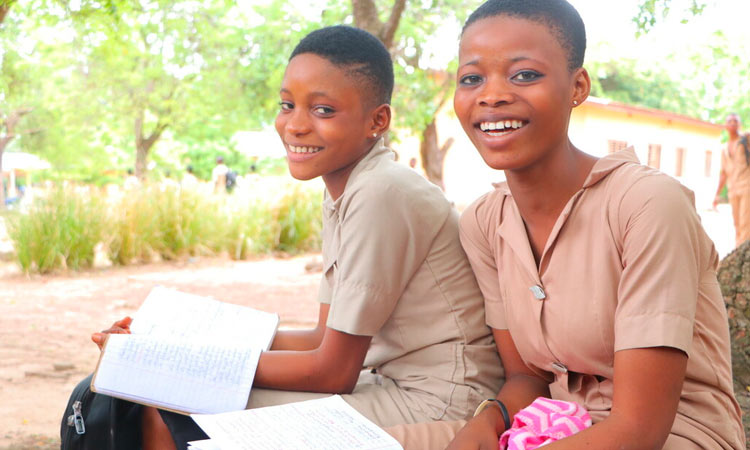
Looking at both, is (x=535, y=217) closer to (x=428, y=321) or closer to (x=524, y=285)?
(x=524, y=285)

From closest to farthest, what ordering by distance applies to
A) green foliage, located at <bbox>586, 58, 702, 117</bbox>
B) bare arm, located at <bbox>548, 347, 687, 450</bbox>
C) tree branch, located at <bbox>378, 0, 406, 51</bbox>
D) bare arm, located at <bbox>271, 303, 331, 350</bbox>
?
bare arm, located at <bbox>548, 347, 687, 450</bbox>
bare arm, located at <bbox>271, 303, 331, 350</bbox>
tree branch, located at <bbox>378, 0, 406, 51</bbox>
green foliage, located at <bbox>586, 58, 702, 117</bbox>

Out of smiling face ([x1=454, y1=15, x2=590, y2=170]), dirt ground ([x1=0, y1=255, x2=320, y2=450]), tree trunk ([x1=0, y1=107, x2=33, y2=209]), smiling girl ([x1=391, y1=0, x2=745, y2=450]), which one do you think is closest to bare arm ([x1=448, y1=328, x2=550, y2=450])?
smiling girl ([x1=391, y1=0, x2=745, y2=450])

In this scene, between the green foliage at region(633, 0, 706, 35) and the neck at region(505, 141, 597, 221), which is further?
the green foliage at region(633, 0, 706, 35)

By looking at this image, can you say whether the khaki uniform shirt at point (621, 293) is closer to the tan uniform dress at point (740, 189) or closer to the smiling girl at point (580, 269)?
the smiling girl at point (580, 269)

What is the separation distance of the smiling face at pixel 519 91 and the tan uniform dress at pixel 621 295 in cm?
14

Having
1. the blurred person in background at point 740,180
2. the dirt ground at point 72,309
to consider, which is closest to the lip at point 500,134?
the dirt ground at point 72,309

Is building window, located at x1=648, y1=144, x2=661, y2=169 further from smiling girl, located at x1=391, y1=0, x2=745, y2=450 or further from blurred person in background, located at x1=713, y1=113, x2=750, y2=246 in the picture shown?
smiling girl, located at x1=391, y1=0, x2=745, y2=450

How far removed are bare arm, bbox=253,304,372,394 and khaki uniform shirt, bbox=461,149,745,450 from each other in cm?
40

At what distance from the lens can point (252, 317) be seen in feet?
7.68

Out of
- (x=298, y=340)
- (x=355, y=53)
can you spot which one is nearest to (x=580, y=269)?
(x=355, y=53)

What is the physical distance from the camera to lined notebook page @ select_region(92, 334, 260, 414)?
178 cm

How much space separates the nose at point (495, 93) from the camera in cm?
167

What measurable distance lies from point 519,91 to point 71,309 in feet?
19.9

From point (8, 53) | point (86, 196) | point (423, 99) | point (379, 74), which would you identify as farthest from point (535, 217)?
point (8, 53)
